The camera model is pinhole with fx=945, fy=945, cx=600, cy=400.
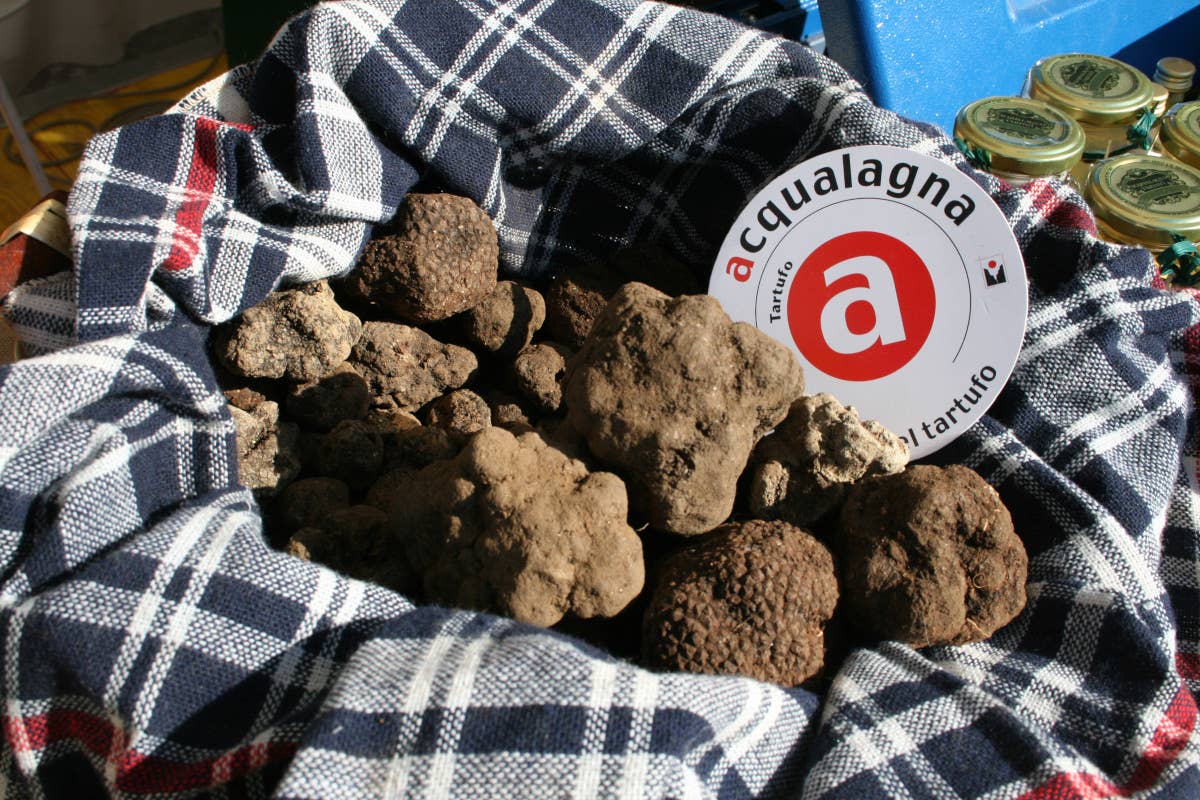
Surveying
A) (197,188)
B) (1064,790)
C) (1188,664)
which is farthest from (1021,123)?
(197,188)

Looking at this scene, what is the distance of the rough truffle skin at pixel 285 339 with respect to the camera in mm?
1191

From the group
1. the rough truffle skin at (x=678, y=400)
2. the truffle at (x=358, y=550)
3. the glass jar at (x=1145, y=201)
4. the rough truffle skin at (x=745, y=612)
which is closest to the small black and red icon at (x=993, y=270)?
the rough truffle skin at (x=678, y=400)

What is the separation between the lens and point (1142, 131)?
1960 millimetres

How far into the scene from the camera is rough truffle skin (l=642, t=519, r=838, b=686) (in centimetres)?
95

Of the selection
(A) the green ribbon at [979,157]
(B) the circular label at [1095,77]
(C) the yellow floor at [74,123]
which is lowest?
(C) the yellow floor at [74,123]

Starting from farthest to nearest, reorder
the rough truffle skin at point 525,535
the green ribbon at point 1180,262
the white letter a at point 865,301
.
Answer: the green ribbon at point 1180,262 < the white letter a at point 865,301 < the rough truffle skin at point 525,535

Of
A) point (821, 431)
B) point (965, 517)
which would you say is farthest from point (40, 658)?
point (965, 517)

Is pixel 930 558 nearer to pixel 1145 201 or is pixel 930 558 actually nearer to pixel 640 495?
pixel 640 495

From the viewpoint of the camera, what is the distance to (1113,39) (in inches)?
99.4

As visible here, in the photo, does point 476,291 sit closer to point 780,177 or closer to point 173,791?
point 780,177

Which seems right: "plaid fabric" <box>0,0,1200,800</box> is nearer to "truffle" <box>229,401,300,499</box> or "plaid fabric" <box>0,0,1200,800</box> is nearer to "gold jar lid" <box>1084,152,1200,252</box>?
"truffle" <box>229,401,300,499</box>

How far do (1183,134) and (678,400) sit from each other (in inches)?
63.1

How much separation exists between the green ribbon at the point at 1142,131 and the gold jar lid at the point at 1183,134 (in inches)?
2.3

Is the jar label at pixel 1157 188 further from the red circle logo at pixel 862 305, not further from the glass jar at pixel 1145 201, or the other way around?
the red circle logo at pixel 862 305
